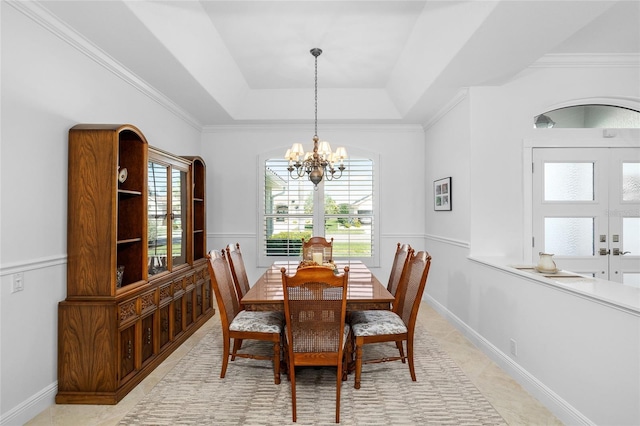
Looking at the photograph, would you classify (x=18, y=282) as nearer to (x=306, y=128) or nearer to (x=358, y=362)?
(x=358, y=362)

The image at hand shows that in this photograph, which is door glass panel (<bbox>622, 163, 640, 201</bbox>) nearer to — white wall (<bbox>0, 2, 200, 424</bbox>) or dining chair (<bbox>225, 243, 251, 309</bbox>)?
dining chair (<bbox>225, 243, 251, 309</bbox>)

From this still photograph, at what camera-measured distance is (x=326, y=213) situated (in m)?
5.57

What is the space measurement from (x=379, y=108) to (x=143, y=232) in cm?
364

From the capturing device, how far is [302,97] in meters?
5.05

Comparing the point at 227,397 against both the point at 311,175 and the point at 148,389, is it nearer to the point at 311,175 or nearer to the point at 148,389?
the point at 148,389

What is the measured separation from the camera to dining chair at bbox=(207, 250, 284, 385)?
2.72m

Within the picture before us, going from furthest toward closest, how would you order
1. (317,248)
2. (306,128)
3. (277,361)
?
1. (306,128)
2. (317,248)
3. (277,361)

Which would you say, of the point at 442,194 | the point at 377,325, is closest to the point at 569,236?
the point at 442,194

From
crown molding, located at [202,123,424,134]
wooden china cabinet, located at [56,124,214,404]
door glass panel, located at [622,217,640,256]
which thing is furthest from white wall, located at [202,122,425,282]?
door glass panel, located at [622,217,640,256]

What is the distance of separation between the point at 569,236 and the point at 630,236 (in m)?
0.60

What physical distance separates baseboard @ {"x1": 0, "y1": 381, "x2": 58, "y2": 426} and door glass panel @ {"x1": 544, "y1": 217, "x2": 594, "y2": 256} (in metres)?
4.57

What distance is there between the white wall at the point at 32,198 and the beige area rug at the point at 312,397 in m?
0.68

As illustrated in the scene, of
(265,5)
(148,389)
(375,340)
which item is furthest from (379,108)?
(148,389)

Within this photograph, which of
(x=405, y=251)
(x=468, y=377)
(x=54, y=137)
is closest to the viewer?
(x=54, y=137)
